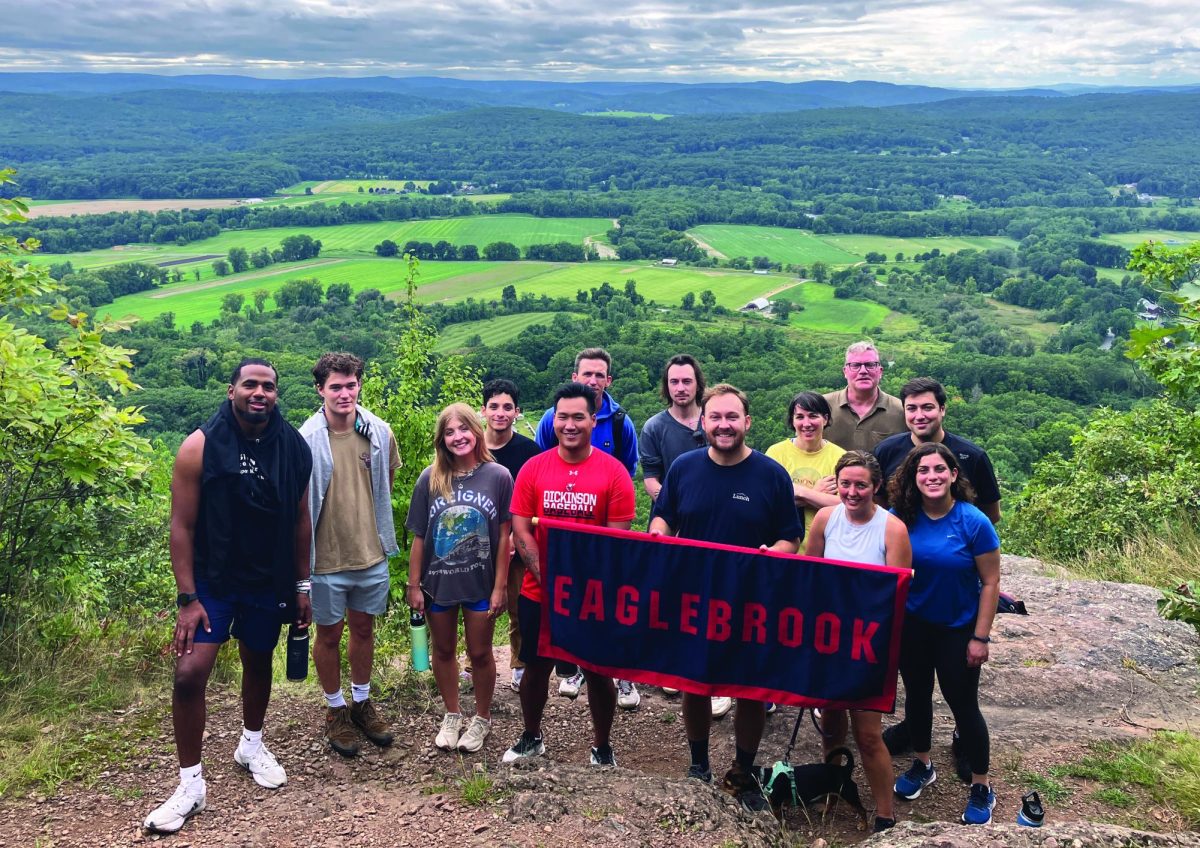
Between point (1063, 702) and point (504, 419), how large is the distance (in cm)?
439

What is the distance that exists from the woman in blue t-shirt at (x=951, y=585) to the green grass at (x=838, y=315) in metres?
68.8

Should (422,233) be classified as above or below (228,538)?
below

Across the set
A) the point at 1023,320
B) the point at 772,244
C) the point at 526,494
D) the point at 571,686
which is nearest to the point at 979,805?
the point at 571,686

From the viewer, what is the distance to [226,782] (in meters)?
4.85

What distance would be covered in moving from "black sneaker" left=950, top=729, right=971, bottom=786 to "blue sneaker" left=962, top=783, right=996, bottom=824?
0.68 feet

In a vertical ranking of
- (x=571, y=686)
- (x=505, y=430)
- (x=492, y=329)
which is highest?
(x=505, y=430)

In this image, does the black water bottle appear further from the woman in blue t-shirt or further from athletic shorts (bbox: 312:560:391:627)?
the woman in blue t-shirt

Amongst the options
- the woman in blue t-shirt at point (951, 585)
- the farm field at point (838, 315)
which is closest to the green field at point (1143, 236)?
the farm field at point (838, 315)

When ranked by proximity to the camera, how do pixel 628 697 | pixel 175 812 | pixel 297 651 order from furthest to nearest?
1. pixel 628 697
2. pixel 297 651
3. pixel 175 812

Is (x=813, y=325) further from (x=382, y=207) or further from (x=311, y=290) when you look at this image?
(x=382, y=207)

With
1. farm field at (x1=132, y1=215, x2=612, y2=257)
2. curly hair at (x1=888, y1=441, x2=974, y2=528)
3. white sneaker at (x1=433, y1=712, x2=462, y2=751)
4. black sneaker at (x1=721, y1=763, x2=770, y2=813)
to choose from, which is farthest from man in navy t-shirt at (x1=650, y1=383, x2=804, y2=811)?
farm field at (x1=132, y1=215, x2=612, y2=257)

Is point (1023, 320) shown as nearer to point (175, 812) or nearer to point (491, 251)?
point (491, 251)

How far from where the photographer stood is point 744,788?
15.5ft

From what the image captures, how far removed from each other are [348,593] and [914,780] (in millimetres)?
3335
